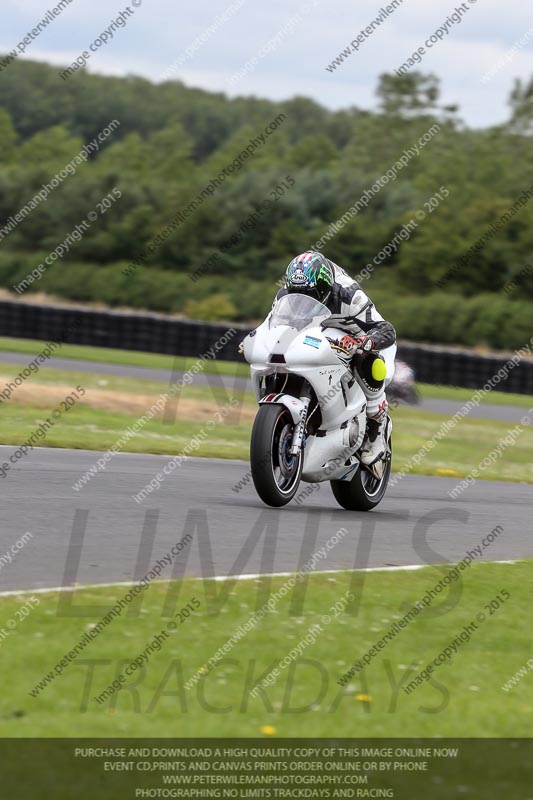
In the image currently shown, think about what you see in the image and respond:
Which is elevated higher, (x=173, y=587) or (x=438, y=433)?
(x=173, y=587)

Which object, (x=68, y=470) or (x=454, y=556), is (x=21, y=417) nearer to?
(x=68, y=470)

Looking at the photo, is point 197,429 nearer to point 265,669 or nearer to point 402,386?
point 402,386

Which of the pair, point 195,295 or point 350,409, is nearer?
point 350,409

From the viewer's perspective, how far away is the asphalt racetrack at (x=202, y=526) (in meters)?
7.55

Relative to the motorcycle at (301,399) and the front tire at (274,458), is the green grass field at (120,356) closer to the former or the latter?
the motorcycle at (301,399)

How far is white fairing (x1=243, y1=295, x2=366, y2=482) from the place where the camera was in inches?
379

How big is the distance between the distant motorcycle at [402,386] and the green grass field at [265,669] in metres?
3.53

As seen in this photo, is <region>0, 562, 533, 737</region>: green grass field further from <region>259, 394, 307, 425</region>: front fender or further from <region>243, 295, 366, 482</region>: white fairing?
<region>243, 295, 366, 482</region>: white fairing

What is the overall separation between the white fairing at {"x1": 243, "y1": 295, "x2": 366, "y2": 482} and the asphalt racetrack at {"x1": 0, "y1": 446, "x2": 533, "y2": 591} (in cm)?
50

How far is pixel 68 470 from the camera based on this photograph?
1140cm

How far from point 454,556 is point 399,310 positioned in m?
37.5

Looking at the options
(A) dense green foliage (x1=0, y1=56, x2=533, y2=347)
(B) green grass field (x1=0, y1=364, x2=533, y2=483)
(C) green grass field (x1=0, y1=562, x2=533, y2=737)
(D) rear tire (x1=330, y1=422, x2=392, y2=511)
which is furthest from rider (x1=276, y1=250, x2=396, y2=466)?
(A) dense green foliage (x1=0, y1=56, x2=533, y2=347)

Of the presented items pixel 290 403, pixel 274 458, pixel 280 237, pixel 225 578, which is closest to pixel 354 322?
pixel 290 403
